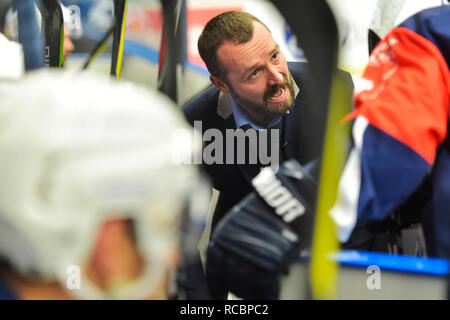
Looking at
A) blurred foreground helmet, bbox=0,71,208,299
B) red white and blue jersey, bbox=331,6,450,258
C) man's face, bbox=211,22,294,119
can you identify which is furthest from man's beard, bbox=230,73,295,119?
blurred foreground helmet, bbox=0,71,208,299

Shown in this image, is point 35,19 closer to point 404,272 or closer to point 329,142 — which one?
point 329,142

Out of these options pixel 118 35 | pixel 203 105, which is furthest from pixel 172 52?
pixel 203 105

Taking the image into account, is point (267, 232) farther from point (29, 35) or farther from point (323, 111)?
point (29, 35)

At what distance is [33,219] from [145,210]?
0.12 m

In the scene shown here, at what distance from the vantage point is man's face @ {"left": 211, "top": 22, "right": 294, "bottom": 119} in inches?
44.4

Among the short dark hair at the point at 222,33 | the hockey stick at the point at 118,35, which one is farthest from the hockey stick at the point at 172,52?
the short dark hair at the point at 222,33

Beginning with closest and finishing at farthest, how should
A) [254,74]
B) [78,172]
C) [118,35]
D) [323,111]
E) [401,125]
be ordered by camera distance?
1. [78,172]
2. [323,111]
3. [401,125]
4. [118,35]
5. [254,74]

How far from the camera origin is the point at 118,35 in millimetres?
1001

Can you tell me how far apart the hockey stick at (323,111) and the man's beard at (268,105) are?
35 cm

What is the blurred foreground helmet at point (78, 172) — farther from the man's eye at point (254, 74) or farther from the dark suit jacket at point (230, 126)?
the man's eye at point (254, 74)

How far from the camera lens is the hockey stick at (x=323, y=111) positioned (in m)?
0.73

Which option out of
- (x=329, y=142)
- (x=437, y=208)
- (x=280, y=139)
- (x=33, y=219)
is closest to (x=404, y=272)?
(x=437, y=208)

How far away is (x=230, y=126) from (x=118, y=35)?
329 mm

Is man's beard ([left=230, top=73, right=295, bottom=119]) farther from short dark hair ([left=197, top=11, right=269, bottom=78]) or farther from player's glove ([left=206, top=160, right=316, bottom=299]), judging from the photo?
player's glove ([left=206, top=160, right=316, bottom=299])
